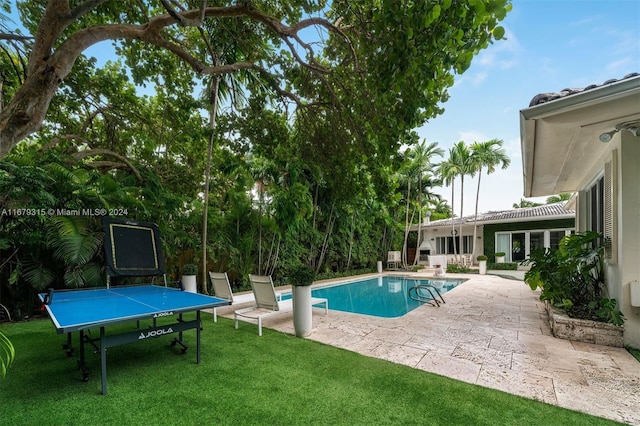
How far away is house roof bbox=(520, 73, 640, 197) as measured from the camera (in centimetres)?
320

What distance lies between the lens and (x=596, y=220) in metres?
6.76

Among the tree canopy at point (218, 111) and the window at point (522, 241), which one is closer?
the tree canopy at point (218, 111)

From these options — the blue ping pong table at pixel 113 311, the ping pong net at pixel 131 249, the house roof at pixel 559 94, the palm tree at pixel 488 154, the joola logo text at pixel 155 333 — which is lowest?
the joola logo text at pixel 155 333

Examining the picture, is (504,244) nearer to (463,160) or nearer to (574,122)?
(463,160)

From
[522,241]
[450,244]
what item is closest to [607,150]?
[522,241]

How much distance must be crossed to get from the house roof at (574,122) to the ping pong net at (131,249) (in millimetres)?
6644

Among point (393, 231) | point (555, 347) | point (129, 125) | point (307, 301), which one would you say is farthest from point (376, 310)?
point (393, 231)

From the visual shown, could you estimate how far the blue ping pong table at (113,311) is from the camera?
9.46 feet

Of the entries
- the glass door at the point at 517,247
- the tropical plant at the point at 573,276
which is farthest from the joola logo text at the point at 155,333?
the glass door at the point at 517,247

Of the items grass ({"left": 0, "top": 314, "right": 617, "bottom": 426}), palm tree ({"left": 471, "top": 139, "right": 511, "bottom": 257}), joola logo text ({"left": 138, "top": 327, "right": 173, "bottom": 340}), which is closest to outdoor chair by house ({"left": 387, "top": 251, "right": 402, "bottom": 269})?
palm tree ({"left": 471, "top": 139, "right": 511, "bottom": 257})

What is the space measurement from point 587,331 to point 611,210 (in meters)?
2.16

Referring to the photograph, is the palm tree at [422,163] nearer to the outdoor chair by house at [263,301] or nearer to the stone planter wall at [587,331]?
the stone planter wall at [587,331]

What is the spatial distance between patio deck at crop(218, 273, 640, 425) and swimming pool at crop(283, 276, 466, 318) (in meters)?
1.25

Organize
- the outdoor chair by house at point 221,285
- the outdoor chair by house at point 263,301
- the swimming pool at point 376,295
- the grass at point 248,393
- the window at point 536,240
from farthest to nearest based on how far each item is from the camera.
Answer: the window at point 536,240 < the swimming pool at point 376,295 < the outdoor chair by house at point 221,285 < the outdoor chair by house at point 263,301 < the grass at point 248,393
